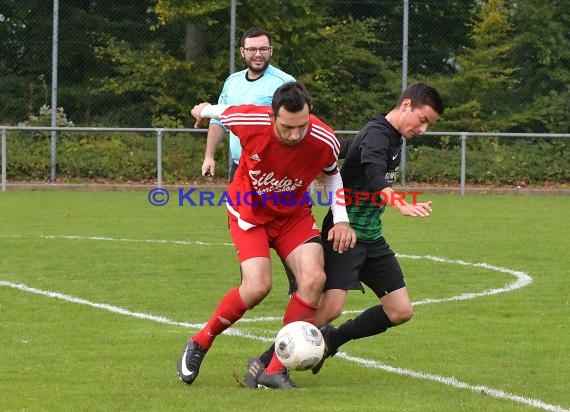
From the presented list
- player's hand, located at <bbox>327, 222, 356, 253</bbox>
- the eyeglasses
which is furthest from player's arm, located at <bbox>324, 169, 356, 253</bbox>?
the eyeglasses

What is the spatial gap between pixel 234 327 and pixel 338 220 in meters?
2.09

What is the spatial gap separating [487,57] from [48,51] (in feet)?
30.6

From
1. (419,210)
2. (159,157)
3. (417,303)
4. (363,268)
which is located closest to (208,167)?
(363,268)

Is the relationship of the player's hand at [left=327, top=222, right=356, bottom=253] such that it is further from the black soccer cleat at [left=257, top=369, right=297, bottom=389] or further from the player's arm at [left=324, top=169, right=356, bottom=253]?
the black soccer cleat at [left=257, top=369, right=297, bottom=389]

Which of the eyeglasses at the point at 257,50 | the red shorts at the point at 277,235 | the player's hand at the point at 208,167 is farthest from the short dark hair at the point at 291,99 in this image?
the eyeglasses at the point at 257,50

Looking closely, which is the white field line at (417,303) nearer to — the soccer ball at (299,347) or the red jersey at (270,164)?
the soccer ball at (299,347)

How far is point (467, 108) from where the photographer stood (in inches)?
1017

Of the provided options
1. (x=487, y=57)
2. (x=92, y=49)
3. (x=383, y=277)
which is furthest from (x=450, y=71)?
(x=383, y=277)

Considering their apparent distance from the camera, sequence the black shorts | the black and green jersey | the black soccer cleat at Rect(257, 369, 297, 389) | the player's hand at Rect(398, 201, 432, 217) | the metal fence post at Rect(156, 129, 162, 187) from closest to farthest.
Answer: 1. the player's hand at Rect(398, 201, 432, 217)
2. the black soccer cleat at Rect(257, 369, 297, 389)
3. the black and green jersey
4. the black shorts
5. the metal fence post at Rect(156, 129, 162, 187)

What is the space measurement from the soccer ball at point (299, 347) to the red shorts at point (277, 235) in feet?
1.50

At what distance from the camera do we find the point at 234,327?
8.41 m

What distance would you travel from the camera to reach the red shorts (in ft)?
21.5

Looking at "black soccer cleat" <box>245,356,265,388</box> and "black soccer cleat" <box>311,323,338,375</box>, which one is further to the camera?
"black soccer cleat" <box>311,323,338,375</box>

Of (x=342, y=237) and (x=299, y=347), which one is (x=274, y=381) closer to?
(x=299, y=347)
